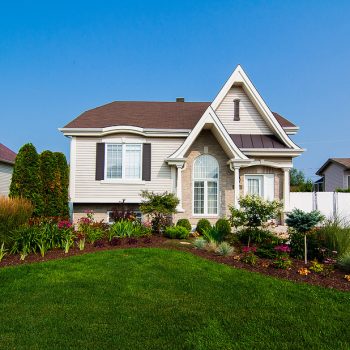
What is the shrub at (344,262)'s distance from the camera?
731 centimetres

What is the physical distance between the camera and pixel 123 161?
15070 mm

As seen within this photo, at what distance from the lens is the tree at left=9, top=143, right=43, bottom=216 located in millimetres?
12812

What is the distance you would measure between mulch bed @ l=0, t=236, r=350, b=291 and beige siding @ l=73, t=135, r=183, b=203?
4.59 meters

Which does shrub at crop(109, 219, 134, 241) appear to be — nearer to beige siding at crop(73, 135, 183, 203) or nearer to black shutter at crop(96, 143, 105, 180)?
beige siding at crop(73, 135, 183, 203)

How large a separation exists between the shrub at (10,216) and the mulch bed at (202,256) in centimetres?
73

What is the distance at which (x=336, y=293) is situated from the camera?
600 cm

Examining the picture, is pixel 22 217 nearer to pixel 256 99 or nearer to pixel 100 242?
pixel 100 242

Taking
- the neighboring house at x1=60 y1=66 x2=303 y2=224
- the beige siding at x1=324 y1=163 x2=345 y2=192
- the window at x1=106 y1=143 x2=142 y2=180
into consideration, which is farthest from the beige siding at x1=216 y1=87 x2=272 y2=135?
the beige siding at x1=324 y1=163 x2=345 y2=192

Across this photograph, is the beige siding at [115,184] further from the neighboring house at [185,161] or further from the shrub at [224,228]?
the shrub at [224,228]

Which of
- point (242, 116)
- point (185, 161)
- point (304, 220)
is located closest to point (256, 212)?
point (304, 220)

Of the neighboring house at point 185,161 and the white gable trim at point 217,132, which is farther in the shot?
the neighboring house at point 185,161

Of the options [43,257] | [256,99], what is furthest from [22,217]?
[256,99]

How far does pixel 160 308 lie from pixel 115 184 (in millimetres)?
10093

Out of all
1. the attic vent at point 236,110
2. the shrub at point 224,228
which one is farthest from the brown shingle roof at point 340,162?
the shrub at point 224,228
